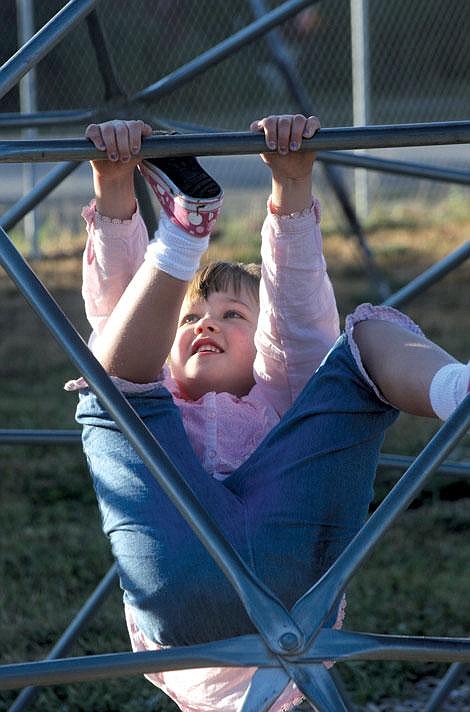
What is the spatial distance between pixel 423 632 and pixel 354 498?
1.50m

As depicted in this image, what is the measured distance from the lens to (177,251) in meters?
1.72

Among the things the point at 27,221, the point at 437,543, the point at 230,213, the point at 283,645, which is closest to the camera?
the point at 283,645

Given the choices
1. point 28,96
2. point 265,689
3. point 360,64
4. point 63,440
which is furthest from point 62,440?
point 360,64

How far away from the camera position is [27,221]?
778cm

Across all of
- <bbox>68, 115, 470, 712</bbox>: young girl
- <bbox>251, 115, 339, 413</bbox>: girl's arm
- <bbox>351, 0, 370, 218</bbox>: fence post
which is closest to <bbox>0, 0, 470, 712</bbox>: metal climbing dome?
<bbox>68, 115, 470, 712</bbox>: young girl

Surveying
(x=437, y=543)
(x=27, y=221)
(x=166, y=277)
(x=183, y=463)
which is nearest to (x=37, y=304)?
(x=166, y=277)

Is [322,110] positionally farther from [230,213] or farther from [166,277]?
[166,277]

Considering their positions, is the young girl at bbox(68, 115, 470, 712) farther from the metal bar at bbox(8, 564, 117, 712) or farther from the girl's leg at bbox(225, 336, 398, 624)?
the metal bar at bbox(8, 564, 117, 712)

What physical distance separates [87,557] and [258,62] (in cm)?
545

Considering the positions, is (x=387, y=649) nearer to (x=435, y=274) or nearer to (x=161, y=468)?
(x=161, y=468)

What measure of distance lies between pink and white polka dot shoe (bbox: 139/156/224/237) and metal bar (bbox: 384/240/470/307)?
71 centimetres

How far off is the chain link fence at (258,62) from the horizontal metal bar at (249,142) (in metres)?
6.21

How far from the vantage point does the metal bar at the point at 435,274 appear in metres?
2.39

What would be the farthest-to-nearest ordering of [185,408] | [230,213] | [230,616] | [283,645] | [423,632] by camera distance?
[230,213] < [423,632] < [185,408] < [230,616] < [283,645]
